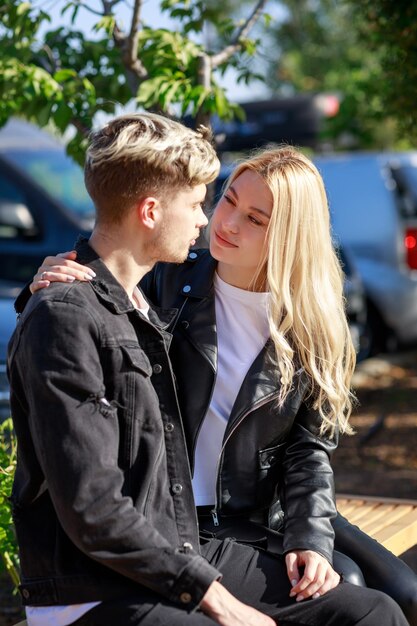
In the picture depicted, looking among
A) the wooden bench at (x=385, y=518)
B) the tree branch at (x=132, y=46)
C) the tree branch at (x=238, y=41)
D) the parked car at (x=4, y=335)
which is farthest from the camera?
the parked car at (x=4, y=335)

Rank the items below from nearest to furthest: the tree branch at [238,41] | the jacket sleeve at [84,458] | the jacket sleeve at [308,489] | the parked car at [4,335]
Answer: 1. the jacket sleeve at [84,458]
2. the jacket sleeve at [308,489]
3. the tree branch at [238,41]
4. the parked car at [4,335]

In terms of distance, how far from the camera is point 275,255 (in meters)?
2.98

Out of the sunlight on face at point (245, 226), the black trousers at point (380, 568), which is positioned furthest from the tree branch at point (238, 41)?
the black trousers at point (380, 568)

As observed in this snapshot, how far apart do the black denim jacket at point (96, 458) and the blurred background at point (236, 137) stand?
134cm

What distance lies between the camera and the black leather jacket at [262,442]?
9.68 ft

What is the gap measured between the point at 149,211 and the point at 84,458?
63cm

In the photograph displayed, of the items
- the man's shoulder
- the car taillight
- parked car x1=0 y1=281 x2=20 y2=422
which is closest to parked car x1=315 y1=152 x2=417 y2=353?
the car taillight

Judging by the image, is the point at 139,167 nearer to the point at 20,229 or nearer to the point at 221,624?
the point at 221,624

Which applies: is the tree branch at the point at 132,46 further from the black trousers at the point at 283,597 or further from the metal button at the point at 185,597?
the metal button at the point at 185,597

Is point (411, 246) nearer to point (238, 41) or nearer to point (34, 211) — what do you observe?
point (34, 211)

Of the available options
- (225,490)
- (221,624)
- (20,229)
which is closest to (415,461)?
(20,229)

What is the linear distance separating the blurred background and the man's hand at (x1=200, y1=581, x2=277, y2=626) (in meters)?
1.56

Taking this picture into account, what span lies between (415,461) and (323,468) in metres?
3.94

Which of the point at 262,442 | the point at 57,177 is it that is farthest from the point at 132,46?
the point at 57,177
